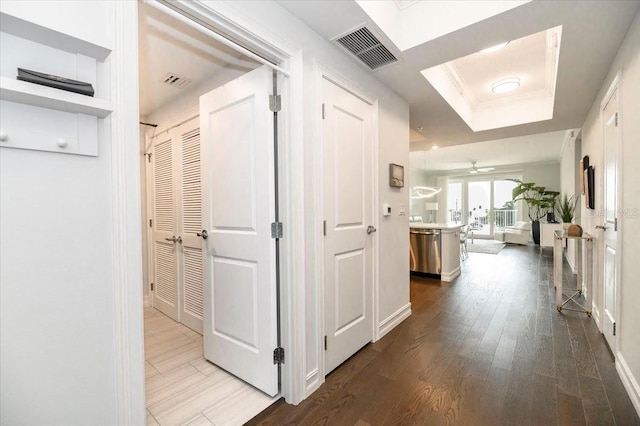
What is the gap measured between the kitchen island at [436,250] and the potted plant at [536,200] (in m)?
5.33

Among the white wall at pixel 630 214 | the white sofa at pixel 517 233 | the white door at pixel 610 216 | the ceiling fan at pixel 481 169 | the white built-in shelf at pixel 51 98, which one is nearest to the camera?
the white built-in shelf at pixel 51 98

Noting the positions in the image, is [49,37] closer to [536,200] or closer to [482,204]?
[536,200]

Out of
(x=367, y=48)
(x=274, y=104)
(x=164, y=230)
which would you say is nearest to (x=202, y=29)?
(x=274, y=104)

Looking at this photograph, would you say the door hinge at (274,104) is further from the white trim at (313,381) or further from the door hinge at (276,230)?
the white trim at (313,381)

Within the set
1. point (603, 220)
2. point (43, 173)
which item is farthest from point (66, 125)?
point (603, 220)

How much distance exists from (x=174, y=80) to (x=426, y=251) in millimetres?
4382

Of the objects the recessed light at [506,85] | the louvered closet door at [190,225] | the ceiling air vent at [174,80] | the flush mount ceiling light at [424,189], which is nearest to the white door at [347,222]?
the louvered closet door at [190,225]

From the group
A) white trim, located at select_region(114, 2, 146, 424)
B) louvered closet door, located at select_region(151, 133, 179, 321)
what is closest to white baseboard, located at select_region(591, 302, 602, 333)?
white trim, located at select_region(114, 2, 146, 424)

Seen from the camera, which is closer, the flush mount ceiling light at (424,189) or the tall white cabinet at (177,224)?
the tall white cabinet at (177,224)

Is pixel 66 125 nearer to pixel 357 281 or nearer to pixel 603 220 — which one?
pixel 357 281

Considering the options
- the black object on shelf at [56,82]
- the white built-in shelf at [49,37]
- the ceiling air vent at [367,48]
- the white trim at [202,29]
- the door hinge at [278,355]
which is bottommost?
the door hinge at [278,355]

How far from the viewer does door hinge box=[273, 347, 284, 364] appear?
1.78 meters

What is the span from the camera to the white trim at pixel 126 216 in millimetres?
1037

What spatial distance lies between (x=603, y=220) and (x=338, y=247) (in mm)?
2605
